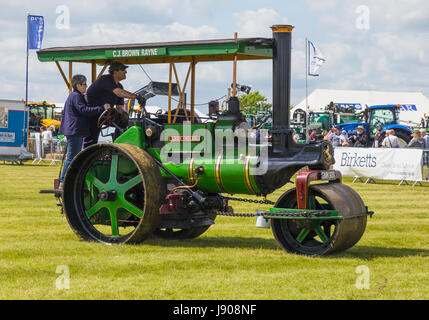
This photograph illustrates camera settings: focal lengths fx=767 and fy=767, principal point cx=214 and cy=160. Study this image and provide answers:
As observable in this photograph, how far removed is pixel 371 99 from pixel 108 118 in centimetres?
4574

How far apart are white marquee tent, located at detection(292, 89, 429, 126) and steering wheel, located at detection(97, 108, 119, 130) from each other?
4161 centimetres

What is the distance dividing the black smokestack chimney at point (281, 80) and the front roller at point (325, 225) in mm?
599

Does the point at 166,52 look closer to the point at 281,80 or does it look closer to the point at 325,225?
the point at 281,80

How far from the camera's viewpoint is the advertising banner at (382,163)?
19109 mm

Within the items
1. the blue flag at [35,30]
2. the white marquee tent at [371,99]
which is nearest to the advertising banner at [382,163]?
the blue flag at [35,30]

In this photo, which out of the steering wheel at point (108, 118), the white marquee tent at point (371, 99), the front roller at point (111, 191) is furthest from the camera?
the white marquee tent at point (371, 99)

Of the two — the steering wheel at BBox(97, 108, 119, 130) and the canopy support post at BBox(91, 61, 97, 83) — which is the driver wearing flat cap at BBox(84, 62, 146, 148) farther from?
the canopy support post at BBox(91, 61, 97, 83)

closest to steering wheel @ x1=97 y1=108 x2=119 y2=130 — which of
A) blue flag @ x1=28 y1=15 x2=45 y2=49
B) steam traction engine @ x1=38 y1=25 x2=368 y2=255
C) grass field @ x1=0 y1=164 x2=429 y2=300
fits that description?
steam traction engine @ x1=38 y1=25 x2=368 y2=255

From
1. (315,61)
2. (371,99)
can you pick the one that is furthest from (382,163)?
(371,99)

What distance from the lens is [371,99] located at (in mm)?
52406

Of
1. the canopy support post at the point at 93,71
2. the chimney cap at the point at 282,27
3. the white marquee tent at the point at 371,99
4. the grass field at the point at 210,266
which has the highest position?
the white marquee tent at the point at 371,99

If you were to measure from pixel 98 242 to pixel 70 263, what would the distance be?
119 cm

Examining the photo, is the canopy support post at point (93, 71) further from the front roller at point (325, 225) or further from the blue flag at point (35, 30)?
the blue flag at point (35, 30)
